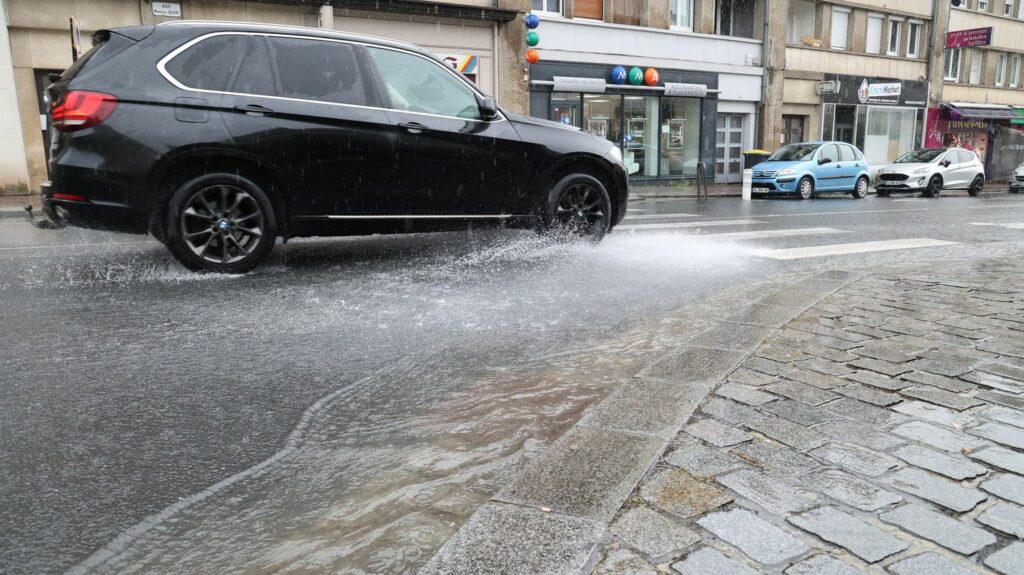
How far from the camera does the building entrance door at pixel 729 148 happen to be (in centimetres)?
2786

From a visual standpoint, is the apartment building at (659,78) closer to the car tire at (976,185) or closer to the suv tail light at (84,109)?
the car tire at (976,185)

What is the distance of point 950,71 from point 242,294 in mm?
40463

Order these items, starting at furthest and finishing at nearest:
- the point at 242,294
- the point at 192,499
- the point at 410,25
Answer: the point at 410,25
the point at 242,294
the point at 192,499

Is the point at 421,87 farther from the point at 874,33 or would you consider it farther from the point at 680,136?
the point at 874,33

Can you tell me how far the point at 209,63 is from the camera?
574 centimetres

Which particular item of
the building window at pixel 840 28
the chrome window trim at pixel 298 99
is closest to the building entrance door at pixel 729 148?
the building window at pixel 840 28

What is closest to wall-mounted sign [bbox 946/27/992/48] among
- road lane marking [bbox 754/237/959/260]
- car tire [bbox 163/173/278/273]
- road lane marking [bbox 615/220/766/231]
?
road lane marking [bbox 615/220/766/231]

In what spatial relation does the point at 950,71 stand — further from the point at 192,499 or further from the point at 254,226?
the point at 192,499

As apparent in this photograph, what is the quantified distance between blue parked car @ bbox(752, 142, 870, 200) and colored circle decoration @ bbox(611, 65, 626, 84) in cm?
544

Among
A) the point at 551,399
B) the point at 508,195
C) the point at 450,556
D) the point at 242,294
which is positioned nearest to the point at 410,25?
the point at 508,195

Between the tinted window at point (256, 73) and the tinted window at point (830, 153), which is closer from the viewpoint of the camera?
the tinted window at point (256, 73)

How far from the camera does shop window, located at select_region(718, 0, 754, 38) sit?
2839 cm

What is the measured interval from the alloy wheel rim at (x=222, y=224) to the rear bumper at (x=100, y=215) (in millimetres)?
304

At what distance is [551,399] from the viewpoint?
3.31 metres
